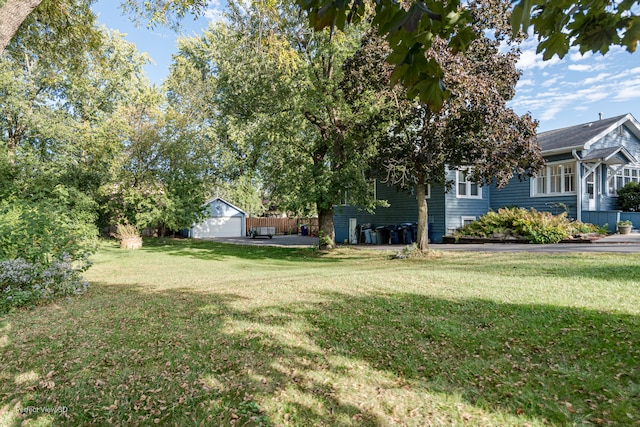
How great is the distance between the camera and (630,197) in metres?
17.2

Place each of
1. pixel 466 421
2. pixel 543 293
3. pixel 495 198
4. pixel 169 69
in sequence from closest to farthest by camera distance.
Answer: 1. pixel 466 421
2. pixel 543 293
3. pixel 495 198
4. pixel 169 69

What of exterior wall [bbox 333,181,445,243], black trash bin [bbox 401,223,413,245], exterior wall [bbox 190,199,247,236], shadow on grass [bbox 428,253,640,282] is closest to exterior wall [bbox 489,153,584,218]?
exterior wall [bbox 333,181,445,243]

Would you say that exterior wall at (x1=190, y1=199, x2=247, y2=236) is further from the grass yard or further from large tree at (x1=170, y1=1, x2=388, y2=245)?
the grass yard

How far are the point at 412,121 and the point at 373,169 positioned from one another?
6.95ft

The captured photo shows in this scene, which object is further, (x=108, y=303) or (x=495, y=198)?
(x=495, y=198)

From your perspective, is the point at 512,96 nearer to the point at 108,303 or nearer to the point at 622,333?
the point at 622,333

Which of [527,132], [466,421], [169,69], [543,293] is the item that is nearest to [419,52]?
[466,421]

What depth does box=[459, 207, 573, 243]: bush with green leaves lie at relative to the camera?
14.6m

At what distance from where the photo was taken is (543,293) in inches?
239

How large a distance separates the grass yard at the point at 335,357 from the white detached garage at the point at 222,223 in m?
29.3

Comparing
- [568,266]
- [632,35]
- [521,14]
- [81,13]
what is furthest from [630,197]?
[81,13]

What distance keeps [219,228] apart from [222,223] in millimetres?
563

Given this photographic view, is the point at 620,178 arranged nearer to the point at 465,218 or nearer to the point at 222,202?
the point at 465,218

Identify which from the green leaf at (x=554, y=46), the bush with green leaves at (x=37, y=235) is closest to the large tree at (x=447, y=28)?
the green leaf at (x=554, y=46)
